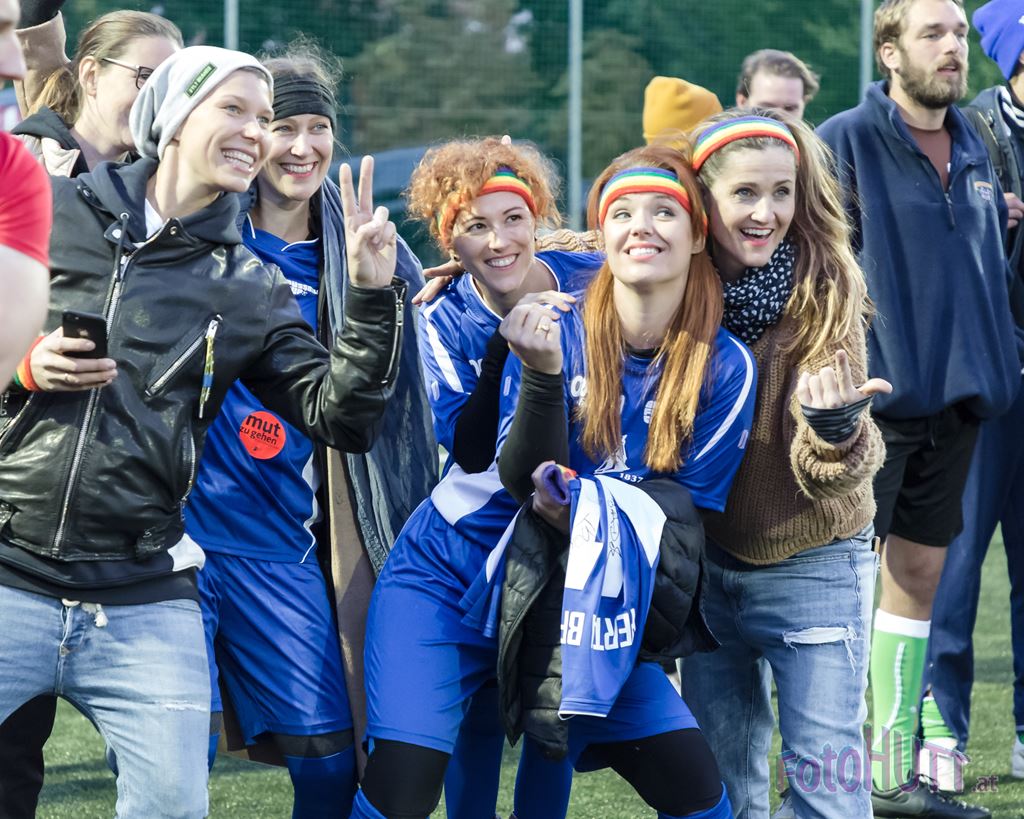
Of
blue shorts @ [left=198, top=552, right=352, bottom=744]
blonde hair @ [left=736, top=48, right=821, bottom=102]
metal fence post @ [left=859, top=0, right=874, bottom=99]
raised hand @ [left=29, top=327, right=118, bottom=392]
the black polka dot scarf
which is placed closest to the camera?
raised hand @ [left=29, top=327, right=118, bottom=392]

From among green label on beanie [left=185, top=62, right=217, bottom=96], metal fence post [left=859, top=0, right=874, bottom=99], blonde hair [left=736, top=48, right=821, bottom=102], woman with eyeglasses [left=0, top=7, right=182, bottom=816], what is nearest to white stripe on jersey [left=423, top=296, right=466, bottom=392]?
green label on beanie [left=185, top=62, right=217, bottom=96]

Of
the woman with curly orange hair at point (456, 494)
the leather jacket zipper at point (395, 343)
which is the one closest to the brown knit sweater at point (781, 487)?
the woman with curly orange hair at point (456, 494)

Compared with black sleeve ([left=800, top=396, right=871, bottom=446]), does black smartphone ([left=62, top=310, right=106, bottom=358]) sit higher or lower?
higher

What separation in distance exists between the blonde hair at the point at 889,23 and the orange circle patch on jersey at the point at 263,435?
2.61m

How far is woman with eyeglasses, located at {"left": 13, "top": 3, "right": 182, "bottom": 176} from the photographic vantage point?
4422mm

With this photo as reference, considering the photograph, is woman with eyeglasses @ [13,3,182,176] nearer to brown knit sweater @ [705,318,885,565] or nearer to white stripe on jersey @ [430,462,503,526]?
white stripe on jersey @ [430,462,503,526]

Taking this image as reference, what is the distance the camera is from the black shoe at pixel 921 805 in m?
4.99

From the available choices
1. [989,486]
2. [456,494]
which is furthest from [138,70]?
[989,486]

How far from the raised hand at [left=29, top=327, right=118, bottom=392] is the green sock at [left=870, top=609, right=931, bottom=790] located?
314cm

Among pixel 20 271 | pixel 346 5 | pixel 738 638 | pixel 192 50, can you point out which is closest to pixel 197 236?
pixel 192 50

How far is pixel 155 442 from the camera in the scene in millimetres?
3150

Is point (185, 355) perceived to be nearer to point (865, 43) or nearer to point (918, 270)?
point (918, 270)

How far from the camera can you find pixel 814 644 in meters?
3.65

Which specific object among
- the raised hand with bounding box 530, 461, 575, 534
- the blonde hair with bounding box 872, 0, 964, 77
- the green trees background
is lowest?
the raised hand with bounding box 530, 461, 575, 534
